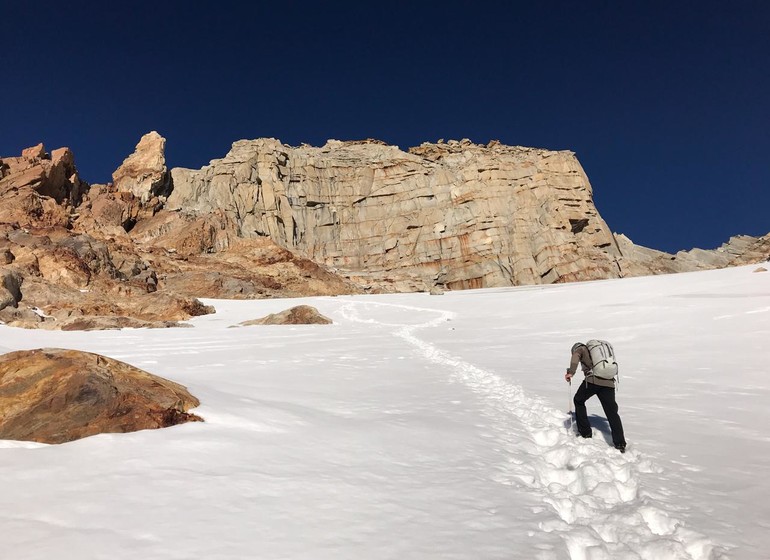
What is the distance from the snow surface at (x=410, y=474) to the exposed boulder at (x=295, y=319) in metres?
14.6

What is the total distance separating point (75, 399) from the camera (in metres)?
4.40

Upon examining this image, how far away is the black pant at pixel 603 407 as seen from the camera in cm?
521

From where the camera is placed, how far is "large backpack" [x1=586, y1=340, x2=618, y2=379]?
18.2 ft

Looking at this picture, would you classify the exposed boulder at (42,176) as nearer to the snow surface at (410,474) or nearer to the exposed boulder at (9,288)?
the exposed boulder at (9,288)

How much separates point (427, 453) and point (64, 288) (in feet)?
106

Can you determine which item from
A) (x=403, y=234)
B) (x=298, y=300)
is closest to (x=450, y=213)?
(x=403, y=234)

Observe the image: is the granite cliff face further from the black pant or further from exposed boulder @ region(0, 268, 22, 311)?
the black pant

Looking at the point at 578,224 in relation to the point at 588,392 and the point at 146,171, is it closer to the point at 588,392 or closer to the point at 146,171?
the point at 146,171

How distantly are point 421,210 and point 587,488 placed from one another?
85971 mm

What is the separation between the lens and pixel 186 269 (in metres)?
51.1

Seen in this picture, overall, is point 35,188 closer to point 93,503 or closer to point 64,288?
point 64,288

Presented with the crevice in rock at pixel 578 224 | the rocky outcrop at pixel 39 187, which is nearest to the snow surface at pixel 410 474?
the rocky outcrop at pixel 39 187

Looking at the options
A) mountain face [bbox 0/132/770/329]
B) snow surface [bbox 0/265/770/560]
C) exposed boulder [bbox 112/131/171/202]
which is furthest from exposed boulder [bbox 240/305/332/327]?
exposed boulder [bbox 112/131/171/202]

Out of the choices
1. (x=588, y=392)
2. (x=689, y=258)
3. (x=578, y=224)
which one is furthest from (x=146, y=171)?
(x=689, y=258)
